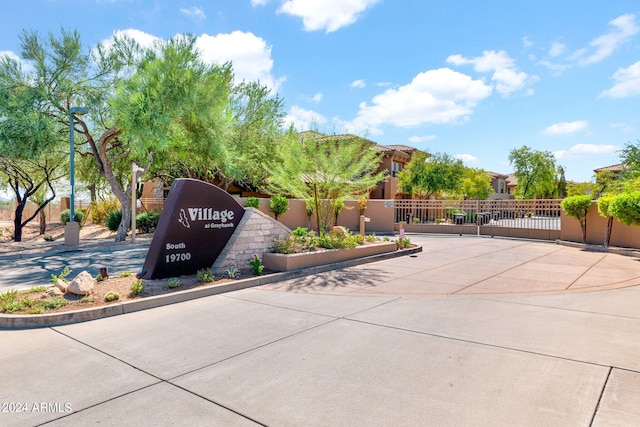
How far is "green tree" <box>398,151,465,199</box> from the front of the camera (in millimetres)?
33062

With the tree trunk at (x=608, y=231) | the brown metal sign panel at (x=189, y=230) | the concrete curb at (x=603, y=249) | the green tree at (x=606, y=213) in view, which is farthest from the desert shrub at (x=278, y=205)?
the tree trunk at (x=608, y=231)

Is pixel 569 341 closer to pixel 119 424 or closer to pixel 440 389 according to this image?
pixel 440 389

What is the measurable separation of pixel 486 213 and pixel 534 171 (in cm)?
3267

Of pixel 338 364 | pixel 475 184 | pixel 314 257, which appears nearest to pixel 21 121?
pixel 314 257

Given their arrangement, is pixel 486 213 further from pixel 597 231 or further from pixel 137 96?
pixel 137 96

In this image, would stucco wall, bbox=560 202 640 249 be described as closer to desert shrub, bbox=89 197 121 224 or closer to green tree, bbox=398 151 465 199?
green tree, bbox=398 151 465 199

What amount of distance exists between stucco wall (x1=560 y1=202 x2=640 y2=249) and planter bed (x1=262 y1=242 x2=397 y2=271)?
9.59 m

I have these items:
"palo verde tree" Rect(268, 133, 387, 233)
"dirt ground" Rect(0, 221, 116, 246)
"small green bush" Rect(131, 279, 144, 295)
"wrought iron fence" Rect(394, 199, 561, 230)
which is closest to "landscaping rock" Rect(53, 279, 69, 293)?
"small green bush" Rect(131, 279, 144, 295)

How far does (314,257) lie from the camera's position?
36.6 ft

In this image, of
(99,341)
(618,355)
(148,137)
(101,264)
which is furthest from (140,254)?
(618,355)

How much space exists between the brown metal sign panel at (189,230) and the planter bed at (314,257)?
1359mm

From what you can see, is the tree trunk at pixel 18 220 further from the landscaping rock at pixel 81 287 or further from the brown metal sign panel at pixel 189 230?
the landscaping rock at pixel 81 287

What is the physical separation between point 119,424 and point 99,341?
248 centimetres

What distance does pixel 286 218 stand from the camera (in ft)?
79.2
